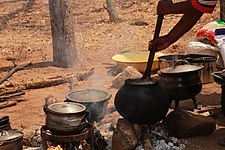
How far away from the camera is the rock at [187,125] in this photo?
520 centimetres

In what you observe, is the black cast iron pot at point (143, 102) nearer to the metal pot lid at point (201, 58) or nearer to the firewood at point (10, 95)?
the metal pot lid at point (201, 58)

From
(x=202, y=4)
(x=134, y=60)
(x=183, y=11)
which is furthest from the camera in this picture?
(x=134, y=60)

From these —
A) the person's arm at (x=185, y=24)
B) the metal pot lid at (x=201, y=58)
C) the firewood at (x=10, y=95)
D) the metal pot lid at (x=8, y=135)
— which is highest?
the person's arm at (x=185, y=24)

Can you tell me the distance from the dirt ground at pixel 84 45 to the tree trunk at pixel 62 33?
265mm

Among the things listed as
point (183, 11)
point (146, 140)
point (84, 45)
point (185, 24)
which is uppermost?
point (183, 11)

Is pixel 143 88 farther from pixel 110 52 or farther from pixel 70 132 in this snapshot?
pixel 110 52

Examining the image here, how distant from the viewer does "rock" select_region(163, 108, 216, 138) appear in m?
5.20

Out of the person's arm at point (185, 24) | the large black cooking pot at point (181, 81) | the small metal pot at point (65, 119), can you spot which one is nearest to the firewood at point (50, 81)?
the large black cooking pot at point (181, 81)

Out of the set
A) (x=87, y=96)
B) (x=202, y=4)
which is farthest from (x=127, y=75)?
(x=202, y=4)

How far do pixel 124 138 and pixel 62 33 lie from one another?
517 centimetres

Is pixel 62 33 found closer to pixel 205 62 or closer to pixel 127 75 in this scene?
pixel 127 75

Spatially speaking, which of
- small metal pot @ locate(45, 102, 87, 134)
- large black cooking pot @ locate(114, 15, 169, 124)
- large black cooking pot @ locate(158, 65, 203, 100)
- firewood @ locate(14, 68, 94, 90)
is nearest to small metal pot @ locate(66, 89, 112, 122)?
large black cooking pot @ locate(114, 15, 169, 124)

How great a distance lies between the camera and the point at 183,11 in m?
4.57

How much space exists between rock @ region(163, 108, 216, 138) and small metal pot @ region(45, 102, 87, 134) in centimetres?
143
